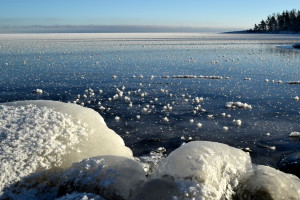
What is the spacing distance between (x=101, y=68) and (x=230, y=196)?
1581 centimetres

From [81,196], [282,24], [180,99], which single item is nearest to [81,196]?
[81,196]

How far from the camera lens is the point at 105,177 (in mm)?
3916

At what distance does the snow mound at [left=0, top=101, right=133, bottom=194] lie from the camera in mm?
4375

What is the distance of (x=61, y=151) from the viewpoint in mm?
4727

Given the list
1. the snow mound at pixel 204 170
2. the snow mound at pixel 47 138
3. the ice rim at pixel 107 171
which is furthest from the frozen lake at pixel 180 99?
the snow mound at pixel 204 170

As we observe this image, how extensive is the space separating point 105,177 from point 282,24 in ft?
416

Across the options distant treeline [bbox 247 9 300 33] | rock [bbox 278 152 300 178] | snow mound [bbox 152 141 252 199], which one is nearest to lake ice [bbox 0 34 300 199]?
snow mound [bbox 152 141 252 199]

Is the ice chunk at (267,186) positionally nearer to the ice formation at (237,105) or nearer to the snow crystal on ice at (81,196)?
the snow crystal on ice at (81,196)

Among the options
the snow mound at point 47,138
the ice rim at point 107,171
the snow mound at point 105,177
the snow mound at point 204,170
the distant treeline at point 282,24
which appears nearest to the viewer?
the snow mound at point 204,170

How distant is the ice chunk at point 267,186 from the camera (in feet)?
12.2

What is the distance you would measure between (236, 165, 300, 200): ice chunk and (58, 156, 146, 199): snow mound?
4.34 feet

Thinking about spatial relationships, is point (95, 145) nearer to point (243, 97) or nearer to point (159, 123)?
point (159, 123)

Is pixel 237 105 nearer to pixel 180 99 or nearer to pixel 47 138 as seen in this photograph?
pixel 180 99

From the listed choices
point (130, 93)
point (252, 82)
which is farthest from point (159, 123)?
point (252, 82)
